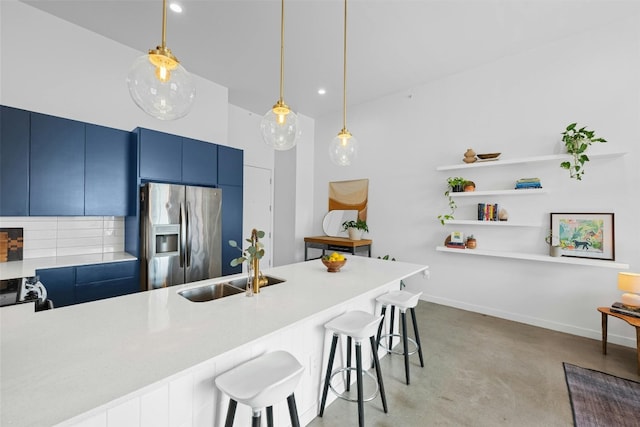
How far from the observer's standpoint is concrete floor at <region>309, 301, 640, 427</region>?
1845 mm

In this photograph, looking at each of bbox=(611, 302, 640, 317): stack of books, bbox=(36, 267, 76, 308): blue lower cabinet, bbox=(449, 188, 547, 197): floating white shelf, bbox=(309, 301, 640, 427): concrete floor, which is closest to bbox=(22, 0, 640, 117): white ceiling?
bbox=(449, 188, 547, 197): floating white shelf

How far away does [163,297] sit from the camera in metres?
1.61

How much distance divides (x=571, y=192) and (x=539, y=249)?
0.72m

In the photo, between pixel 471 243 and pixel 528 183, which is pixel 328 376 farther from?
pixel 528 183

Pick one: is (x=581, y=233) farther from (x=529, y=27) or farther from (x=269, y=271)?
(x=269, y=271)

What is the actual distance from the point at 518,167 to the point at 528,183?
0.26 m

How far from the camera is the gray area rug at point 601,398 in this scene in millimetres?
1829

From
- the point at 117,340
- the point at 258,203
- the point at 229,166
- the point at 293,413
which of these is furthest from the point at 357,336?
the point at 258,203

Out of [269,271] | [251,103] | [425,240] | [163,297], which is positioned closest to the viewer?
[163,297]

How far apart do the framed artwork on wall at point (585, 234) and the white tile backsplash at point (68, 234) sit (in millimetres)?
5063

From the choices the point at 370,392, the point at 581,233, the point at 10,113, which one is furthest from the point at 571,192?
the point at 10,113

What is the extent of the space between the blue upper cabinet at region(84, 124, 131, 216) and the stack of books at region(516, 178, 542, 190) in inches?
177

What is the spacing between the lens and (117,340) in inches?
42.9

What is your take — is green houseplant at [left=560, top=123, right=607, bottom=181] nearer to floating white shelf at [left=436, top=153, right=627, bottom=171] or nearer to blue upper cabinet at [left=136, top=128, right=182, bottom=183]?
floating white shelf at [left=436, top=153, right=627, bottom=171]
